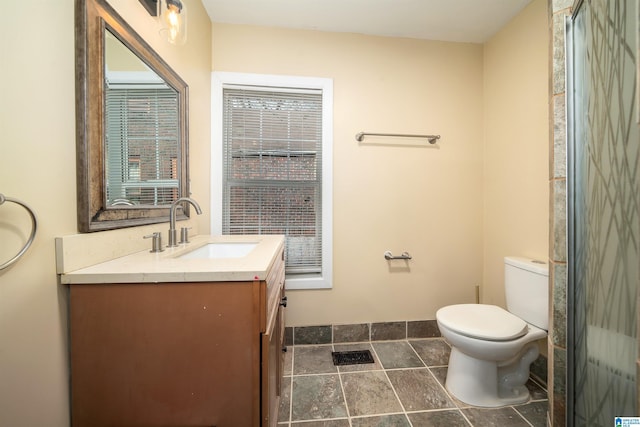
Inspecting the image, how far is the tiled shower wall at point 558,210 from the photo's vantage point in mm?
1027

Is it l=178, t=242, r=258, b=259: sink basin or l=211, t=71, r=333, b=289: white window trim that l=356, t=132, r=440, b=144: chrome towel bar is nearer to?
l=211, t=71, r=333, b=289: white window trim

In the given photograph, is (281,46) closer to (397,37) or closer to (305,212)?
(397,37)

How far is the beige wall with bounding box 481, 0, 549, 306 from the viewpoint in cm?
153

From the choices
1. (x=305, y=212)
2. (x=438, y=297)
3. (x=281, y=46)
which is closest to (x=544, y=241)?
(x=438, y=297)

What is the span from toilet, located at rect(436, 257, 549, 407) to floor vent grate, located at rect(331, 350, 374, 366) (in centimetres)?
51

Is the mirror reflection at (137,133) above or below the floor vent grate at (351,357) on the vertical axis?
above

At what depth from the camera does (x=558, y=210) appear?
1034 mm

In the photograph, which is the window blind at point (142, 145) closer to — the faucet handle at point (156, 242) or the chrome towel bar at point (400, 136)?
the faucet handle at point (156, 242)

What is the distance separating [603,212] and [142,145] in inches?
69.4

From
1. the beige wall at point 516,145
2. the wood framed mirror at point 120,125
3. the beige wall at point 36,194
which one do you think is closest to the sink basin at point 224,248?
the wood framed mirror at point 120,125

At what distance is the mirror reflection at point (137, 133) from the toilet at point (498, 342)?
1661 millimetres

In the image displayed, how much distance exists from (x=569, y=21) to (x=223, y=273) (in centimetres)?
167

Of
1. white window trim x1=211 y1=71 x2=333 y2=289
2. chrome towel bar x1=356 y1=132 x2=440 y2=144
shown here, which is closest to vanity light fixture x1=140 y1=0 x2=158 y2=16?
white window trim x1=211 y1=71 x2=333 y2=289

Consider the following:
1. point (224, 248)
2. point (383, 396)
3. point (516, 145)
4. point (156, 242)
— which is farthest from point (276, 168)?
point (516, 145)
